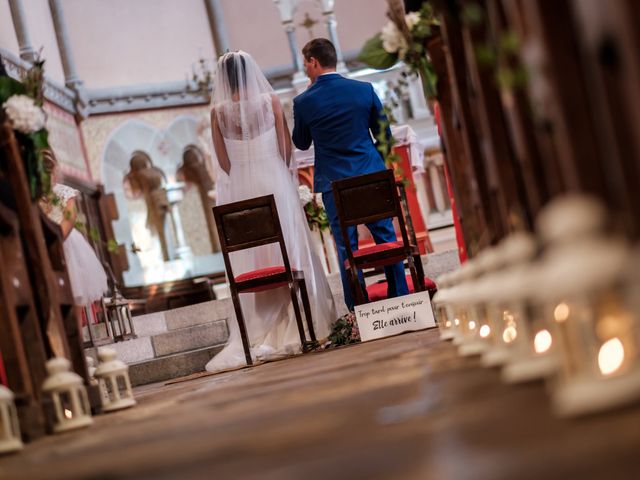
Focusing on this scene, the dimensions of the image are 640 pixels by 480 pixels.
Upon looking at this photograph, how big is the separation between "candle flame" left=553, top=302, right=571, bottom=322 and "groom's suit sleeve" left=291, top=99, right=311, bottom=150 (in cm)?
412

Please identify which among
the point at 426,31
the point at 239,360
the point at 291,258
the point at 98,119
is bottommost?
the point at 239,360

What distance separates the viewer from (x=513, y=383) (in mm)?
2080

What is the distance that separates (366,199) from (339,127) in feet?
2.01

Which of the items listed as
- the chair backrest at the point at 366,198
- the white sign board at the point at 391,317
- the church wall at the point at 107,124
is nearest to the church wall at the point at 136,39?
the church wall at the point at 107,124

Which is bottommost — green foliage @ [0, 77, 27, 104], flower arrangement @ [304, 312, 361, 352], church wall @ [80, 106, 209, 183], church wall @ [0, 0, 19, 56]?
flower arrangement @ [304, 312, 361, 352]

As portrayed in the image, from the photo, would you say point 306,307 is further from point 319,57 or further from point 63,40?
point 63,40

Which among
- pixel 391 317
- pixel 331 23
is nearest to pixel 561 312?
pixel 391 317

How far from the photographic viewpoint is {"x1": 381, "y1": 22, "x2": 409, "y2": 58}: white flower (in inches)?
142

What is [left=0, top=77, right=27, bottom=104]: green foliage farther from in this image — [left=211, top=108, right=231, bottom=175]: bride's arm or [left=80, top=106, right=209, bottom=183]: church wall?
[left=80, top=106, right=209, bottom=183]: church wall

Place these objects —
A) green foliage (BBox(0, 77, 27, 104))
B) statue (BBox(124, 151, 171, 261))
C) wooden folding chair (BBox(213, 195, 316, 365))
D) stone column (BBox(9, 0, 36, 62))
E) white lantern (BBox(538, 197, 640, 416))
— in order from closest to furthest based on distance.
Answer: white lantern (BBox(538, 197, 640, 416)) < green foliage (BBox(0, 77, 27, 104)) < wooden folding chair (BBox(213, 195, 316, 365)) < stone column (BBox(9, 0, 36, 62)) < statue (BBox(124, 151, 171, 261))

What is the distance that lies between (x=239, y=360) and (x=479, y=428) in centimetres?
442

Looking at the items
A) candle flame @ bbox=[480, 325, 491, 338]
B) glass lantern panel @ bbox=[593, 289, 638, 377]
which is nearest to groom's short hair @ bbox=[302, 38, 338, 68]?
candle flame @ bbox=[480, 325, 491, 338]

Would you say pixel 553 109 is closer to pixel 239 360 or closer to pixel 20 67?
pixel 239 360

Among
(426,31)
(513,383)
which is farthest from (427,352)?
(513,383)
